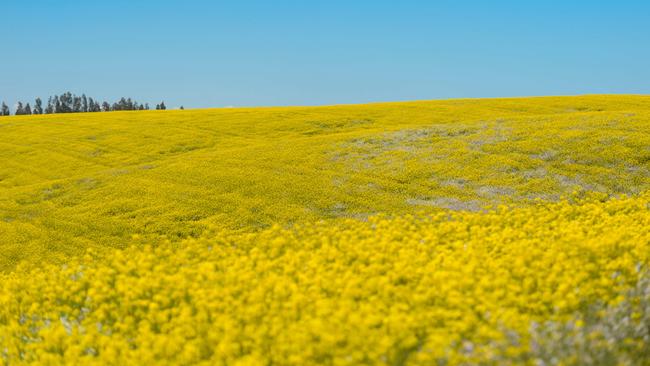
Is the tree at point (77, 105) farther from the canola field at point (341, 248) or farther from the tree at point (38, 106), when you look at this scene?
the canola field at point (341, 248)

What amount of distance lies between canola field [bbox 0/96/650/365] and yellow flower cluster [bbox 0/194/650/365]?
0.17 feet

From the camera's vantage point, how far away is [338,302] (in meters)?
10.3

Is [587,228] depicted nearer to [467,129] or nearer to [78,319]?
[78,319]

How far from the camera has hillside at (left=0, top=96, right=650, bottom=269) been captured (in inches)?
957

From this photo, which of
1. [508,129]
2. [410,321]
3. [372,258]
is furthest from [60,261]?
[508,129]

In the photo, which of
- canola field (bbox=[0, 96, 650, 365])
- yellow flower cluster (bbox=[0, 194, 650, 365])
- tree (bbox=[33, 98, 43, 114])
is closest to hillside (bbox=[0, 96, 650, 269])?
canola field (bbox=[0, 96, 650, 365])

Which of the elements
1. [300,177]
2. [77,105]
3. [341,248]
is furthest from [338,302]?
[77,105]

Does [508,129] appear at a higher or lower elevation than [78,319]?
higher

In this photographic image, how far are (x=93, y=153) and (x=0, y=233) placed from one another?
17329 millimetres

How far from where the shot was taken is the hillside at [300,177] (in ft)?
79.8

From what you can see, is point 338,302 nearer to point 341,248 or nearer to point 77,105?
point 341,248

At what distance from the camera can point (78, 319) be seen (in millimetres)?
13578

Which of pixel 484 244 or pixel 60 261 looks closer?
pixel 484 244

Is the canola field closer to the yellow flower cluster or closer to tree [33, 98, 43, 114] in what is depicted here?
the yellow flower cluster
